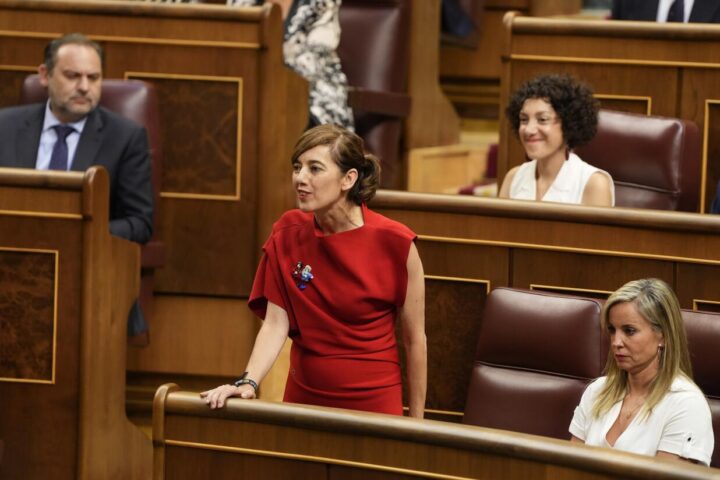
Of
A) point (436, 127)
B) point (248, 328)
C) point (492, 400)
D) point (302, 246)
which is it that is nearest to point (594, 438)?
point (492, 400)

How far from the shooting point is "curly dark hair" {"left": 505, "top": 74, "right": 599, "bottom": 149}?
1.69 meters

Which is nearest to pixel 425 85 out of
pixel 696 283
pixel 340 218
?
pixel 696 283

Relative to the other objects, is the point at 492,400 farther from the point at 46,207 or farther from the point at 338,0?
the point at 338,0

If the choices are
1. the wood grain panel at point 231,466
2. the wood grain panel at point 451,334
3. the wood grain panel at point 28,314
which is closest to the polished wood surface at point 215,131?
the wood grain panel at point 28,314

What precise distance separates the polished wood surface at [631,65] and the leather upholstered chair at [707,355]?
23.1 inches

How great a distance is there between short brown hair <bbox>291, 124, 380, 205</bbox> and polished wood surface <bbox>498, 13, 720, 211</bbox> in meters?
0.68

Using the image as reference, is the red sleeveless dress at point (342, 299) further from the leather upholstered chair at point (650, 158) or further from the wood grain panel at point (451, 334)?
the leather upholstered chair at point (650, 158)

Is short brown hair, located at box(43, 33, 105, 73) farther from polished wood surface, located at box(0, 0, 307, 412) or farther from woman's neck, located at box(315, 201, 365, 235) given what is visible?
woman's neck, located at box(315, 201, 365, 235)

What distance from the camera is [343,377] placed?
49.6 inches

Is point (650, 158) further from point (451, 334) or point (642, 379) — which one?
point (642, 379)

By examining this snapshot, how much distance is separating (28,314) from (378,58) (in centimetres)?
95

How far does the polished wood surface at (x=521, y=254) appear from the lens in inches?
55.6

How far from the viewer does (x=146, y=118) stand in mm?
1864

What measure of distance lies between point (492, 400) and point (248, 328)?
0.62 meters
